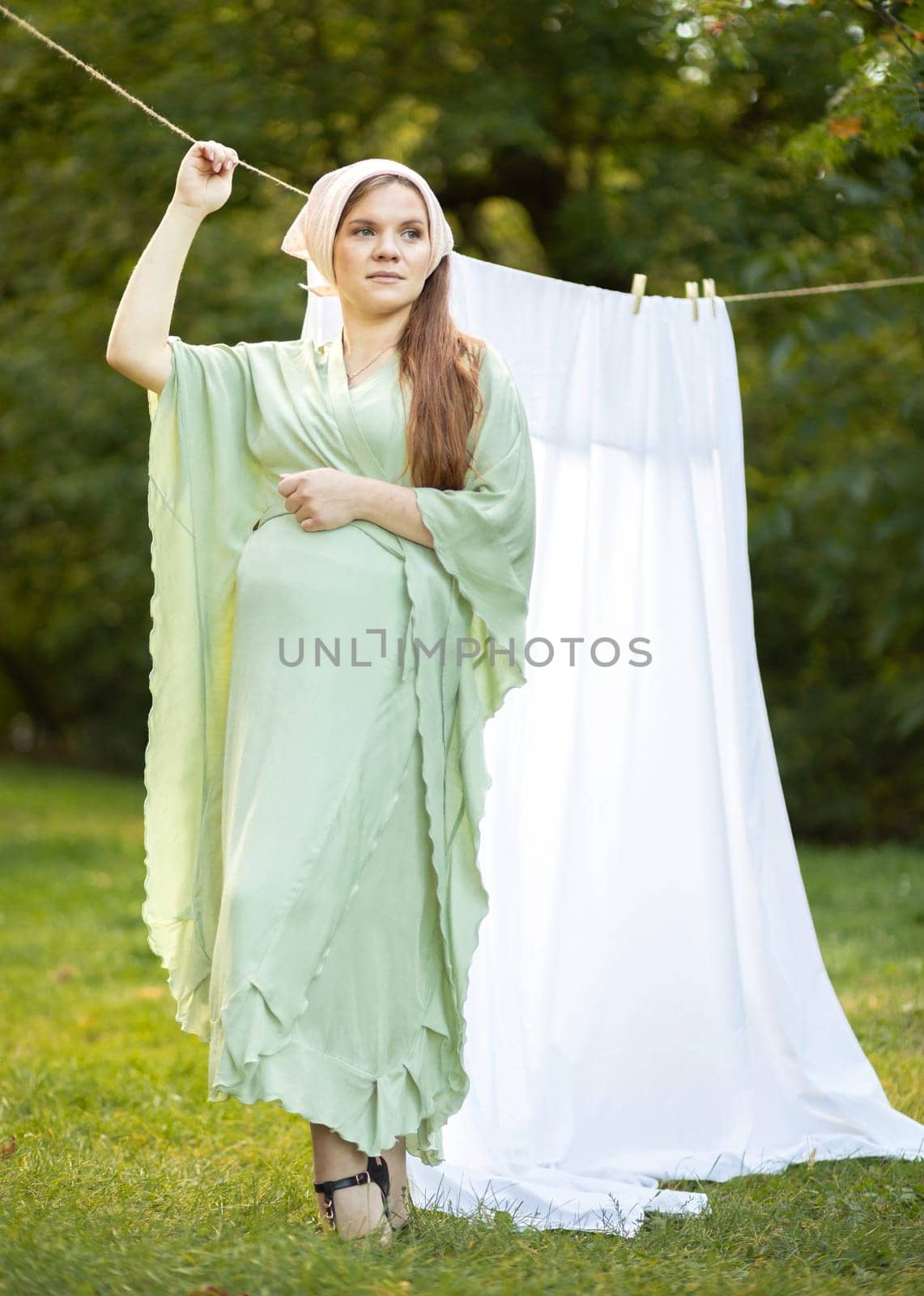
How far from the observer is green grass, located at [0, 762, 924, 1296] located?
212cm

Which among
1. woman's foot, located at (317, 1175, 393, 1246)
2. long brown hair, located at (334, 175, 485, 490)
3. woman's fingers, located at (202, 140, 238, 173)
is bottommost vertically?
woman's foot, located at (317, 1175, 393, 1246)

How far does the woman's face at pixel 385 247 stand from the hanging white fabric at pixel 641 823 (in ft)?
1.75

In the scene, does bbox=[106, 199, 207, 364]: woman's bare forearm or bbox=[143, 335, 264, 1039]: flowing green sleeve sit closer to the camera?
bbox=[106, 199, 207, 364]: woman's bare forearm

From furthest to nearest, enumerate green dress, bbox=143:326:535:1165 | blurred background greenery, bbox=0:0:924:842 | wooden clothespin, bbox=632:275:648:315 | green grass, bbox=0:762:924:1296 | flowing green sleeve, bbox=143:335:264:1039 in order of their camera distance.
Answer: blurred background greenery, bbox=0:0:924:842, wooden clothespin, bbox=632:275:648:315, flowing green sleeve, bbox=143:335:264:1039, green dress, bbox=143:326:535:1165, green grass, bbox=0:762:924:1296

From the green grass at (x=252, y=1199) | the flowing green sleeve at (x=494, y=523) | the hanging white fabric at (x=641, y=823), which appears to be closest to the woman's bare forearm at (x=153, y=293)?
the flowing green sleeve at (x=494, y=523)

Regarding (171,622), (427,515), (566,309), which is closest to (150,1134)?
(171,622)

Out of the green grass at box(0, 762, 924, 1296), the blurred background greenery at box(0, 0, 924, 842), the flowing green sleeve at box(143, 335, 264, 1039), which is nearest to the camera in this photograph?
the green grass at box(0, 762, 924, 1296)

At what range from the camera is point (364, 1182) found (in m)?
2.31

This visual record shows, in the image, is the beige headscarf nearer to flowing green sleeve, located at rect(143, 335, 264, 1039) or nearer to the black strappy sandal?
flowing green sleeve, located at rect(143, 335, 264, 1039)

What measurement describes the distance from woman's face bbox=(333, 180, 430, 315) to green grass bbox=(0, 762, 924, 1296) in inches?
59.1

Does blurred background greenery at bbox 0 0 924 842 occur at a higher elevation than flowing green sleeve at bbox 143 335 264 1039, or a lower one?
higher

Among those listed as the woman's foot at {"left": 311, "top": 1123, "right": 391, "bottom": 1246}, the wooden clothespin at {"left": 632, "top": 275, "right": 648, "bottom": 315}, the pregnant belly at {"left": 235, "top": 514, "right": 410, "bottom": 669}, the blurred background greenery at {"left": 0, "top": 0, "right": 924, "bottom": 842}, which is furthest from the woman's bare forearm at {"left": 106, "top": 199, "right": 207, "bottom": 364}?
the blurred background greenery at {"left": 0, "top": 0, "right": 924, "bottom": 842}

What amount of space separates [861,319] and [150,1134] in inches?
167

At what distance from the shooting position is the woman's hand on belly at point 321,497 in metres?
2.28
